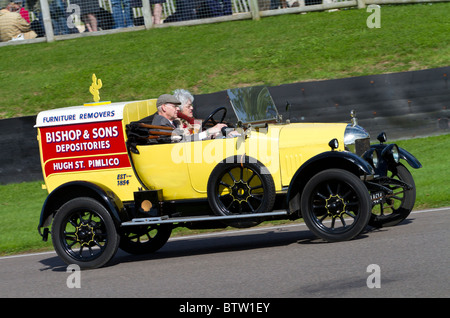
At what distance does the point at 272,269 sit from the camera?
639 cm

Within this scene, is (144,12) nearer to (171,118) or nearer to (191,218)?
(171,118)

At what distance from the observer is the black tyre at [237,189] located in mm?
7351

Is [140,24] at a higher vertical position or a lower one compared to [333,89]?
higher

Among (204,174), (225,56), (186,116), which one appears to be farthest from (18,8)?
(204,174)

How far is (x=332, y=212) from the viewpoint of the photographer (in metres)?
7.07

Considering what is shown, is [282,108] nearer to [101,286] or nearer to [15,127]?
[15,127]

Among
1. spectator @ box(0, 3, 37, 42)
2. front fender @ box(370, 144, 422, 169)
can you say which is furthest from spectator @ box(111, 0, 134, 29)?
front fender @ box(370, 144, 422, 169)

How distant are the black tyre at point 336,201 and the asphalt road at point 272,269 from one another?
148 millimetres

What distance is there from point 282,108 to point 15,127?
16.8 ft

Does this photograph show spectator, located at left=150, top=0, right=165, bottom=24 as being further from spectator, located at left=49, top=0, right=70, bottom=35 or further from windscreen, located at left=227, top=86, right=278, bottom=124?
windscreen, located at left=227, top=86, right=278, bottom=124

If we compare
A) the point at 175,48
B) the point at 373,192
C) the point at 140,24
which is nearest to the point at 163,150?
the point at 373,192

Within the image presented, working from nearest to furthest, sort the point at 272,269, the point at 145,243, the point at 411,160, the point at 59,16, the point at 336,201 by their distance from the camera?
the point at 272,269
the point at 336,201
the point at 411,160
the point at 145,243
the point at 59,16

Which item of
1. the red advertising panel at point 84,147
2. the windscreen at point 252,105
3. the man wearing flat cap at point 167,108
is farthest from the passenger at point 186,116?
the red advertising panel at point 84,147

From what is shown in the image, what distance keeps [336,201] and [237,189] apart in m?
1.07
